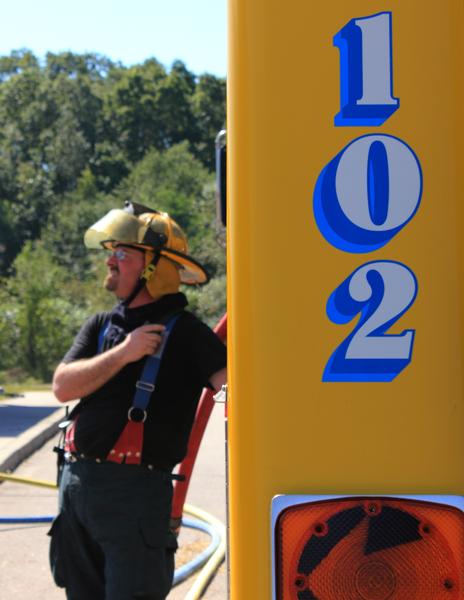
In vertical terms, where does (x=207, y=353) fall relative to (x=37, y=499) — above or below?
above

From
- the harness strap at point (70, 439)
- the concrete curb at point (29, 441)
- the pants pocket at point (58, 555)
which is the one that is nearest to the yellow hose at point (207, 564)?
the pants pocket at point (58, 555)

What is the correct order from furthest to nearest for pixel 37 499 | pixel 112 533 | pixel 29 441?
1. pixel 29 441
2. pixel 37 499
3. pixel 112 533

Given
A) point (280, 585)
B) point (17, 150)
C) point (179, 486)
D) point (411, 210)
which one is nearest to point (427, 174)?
point (411, 210)

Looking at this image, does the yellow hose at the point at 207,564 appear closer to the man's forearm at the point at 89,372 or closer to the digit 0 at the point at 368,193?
the man's forearm at the point at 89,372

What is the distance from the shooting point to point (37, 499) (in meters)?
7.68

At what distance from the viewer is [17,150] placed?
9275 cm

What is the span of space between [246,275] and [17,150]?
94996 millimetres

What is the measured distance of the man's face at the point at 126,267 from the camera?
3402mm

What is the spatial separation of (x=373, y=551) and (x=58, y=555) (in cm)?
211

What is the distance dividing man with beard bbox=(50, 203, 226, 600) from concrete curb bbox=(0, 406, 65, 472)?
5.67 metres

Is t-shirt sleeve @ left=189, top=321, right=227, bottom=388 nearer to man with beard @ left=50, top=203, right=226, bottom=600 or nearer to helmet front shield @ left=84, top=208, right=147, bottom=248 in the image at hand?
man with beard @ left=50, top=203, right=226, bottom=600

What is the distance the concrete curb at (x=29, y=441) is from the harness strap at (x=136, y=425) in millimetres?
5856

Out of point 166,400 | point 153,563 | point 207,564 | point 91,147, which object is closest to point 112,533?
point 153,563

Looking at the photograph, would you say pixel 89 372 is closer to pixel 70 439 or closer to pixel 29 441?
pixel 70 439
